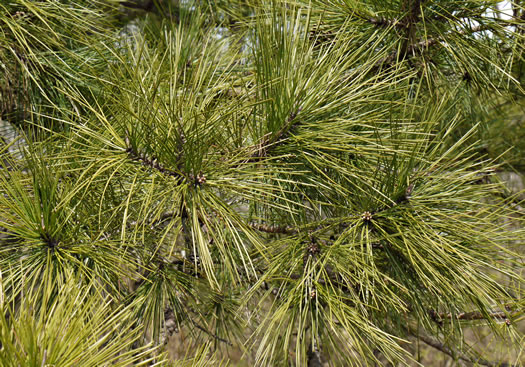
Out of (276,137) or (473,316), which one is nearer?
(276,137)

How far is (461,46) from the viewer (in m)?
0.77

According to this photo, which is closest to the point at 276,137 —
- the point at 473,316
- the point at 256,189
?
the point at 256,189

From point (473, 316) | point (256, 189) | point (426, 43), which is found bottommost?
point (473, 316)

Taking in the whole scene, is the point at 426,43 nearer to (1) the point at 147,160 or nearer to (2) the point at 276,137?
(2) the point at 276,137

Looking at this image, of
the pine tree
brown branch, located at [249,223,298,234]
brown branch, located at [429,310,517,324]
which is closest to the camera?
the pine tree

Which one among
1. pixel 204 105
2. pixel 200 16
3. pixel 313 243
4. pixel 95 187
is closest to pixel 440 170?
pixel 313 243

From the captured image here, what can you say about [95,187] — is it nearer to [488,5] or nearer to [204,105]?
[204,105]

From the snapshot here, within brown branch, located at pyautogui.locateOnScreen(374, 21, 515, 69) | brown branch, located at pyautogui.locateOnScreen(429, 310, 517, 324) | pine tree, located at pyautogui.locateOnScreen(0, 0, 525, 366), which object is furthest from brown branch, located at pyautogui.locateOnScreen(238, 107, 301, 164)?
brown branch, located at pyautogui.locateOnScreen(429, 310, 517, 324)

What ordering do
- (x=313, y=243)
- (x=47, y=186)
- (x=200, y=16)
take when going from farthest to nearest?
(x=200, y=16) < (x=313, y=243) < (x=47, y=186)

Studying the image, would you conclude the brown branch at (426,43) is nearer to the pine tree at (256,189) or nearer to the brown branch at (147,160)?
the pine tree at (256,189)

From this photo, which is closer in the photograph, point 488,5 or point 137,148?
point 137,148

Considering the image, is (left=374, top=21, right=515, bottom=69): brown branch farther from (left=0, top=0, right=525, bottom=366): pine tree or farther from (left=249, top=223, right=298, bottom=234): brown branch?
(left=249, top=223, right=298, bottom=234): brown branch

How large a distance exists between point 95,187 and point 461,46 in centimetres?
60

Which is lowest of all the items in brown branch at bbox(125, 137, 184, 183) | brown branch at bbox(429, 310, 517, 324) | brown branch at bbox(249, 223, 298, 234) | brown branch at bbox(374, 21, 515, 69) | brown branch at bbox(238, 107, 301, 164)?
brown branch at bbox(429, 310, 517, 324)
